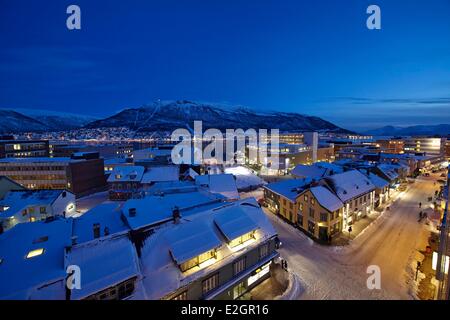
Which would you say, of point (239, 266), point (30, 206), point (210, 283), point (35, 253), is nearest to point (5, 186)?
point (30, 206)

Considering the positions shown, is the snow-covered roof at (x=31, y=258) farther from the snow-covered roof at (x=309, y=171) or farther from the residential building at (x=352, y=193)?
the snow-covered roof at (x=309, y=171)

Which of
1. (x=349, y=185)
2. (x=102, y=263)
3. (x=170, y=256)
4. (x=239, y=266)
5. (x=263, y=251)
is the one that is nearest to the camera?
(x=102, y=263)

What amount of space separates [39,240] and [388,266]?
93.8 ft

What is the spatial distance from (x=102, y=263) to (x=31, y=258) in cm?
425

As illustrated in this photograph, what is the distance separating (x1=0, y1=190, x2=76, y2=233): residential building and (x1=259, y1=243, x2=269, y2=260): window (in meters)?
26.0

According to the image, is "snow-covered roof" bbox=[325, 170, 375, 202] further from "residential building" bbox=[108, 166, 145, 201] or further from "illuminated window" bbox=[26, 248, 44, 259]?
"residential building" bbox=[108, 166, 145, 201]

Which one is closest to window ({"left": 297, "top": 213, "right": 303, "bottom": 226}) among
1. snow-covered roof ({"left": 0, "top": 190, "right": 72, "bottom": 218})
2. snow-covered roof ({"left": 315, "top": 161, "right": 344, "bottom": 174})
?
snow-covered roof ({"left": 315, "top": 161, "right": 344, "bottom": 174})

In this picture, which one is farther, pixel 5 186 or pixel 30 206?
pixel 5 186

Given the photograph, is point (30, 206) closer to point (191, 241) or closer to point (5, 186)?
point (5, 186)

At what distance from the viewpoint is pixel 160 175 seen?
45875 mm

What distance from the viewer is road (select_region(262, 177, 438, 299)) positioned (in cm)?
1825
